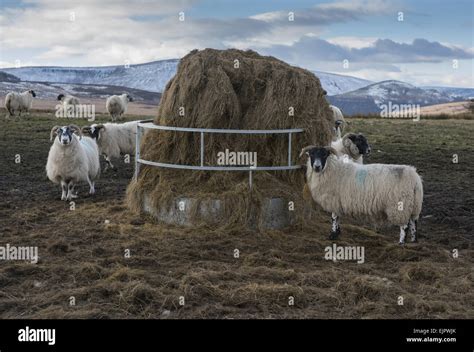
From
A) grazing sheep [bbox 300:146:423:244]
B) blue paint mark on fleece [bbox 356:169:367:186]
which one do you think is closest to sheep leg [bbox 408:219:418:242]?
grazing sheep [bbox 300:146:423:244]

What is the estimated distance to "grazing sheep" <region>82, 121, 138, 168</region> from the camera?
665 inches

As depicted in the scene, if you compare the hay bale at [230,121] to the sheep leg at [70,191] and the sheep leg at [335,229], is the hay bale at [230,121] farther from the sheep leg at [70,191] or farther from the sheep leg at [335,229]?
the sheep leg at [70,191]

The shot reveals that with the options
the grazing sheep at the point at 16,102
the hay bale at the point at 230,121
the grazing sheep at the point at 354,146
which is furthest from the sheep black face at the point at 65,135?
the grazing sheep at the point at 16,102

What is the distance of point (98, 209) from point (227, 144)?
2.95m

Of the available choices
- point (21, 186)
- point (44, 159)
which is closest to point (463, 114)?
point (44, 159)

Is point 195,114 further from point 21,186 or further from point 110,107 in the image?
point 110,107

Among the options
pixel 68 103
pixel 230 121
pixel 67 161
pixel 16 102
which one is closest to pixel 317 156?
pixel 230 121

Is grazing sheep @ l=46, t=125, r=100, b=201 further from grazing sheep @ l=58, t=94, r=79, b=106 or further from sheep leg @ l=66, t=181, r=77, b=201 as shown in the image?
grazing sheep @ l=58, t=94, r=79, b=106

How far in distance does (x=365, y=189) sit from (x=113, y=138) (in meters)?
9.34

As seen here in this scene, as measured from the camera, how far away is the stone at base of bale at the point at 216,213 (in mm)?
10422

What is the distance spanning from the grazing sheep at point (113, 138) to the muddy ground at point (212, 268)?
3.23 m

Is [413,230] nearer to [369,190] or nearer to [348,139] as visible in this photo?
[369,190]

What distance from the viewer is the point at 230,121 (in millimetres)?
11125

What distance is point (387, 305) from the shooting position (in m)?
6.96
